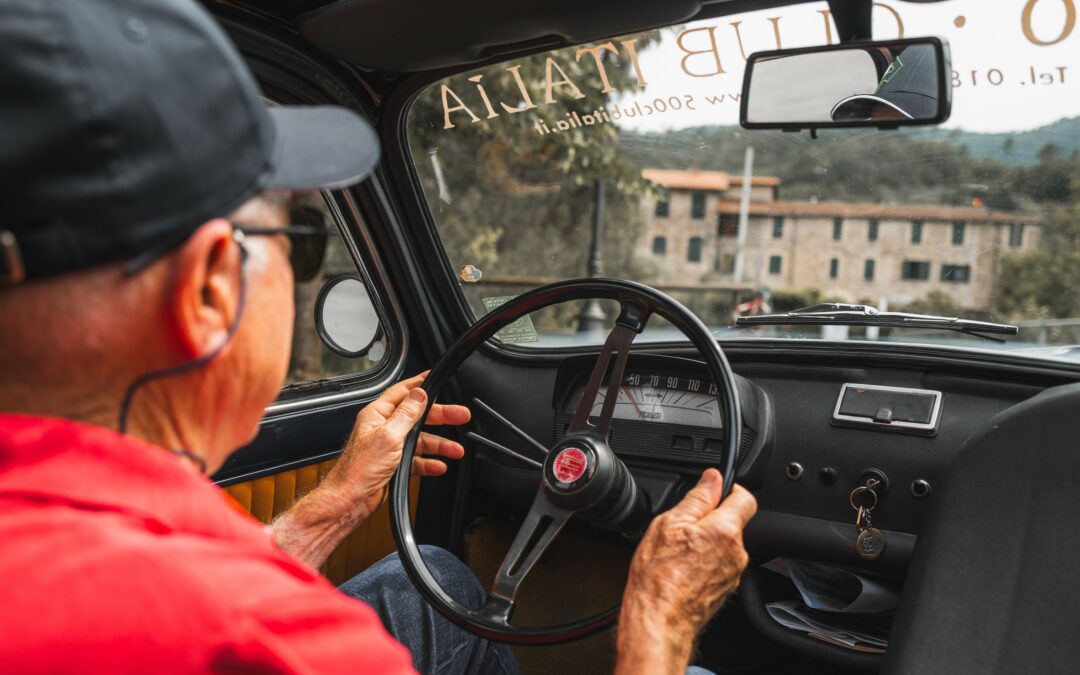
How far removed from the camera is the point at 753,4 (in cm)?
222

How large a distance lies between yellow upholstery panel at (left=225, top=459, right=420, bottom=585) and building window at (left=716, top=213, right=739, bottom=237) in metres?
1.29

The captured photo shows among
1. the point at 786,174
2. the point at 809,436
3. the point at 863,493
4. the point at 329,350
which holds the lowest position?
the point at 863,493

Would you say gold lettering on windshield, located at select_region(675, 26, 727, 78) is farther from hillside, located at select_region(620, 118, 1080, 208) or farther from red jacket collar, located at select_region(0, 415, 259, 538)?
red jacket collar, located at select_region(0, 415, 259, 538)

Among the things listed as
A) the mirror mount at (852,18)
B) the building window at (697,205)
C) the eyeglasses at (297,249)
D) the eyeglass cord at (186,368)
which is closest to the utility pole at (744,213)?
the building window at (697,205)

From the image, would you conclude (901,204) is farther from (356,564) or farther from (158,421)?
(158,421)

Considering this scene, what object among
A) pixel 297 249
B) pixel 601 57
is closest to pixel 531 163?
pixel 601 57

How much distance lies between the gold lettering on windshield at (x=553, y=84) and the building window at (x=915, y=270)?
39.5 inches

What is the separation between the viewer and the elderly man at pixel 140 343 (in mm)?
776

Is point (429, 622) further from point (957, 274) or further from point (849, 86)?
point (957, 274)

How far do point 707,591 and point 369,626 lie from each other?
0.70 m

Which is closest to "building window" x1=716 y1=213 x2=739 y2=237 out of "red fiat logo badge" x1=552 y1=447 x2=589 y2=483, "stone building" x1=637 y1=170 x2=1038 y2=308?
"stone building" x1=637 y1=170 x2=1038 y2=308

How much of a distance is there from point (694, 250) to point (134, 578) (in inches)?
111

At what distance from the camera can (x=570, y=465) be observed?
6.31ft

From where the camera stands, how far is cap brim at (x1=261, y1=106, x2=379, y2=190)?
3.44 ft
